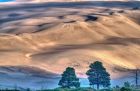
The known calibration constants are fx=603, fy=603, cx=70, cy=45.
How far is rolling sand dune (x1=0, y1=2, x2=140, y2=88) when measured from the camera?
120750 mm

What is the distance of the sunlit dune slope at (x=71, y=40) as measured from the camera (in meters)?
121

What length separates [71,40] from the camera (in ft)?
488

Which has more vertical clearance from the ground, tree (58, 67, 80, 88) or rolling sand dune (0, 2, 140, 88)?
rolling sand dune (0, 2, 140, 88)

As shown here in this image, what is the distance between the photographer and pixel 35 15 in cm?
19275

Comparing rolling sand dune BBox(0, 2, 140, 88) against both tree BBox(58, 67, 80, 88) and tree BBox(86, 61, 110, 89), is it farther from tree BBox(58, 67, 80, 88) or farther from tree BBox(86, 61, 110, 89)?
tree BBox(58, 67, 80, 88)

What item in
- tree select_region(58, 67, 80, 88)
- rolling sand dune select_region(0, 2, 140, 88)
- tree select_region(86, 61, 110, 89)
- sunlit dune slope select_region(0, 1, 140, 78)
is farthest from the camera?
sunlit dune slope select_region(0, 1, 140, 78)

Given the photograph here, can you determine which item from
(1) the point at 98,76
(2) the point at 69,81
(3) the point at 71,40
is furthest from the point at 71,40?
(2) the point at 69,81

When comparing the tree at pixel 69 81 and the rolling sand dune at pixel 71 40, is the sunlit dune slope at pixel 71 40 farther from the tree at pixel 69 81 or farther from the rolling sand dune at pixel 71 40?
the tree at pixel 69 81

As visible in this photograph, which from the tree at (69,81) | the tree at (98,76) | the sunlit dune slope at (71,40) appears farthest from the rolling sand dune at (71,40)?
the tree at (69,81)

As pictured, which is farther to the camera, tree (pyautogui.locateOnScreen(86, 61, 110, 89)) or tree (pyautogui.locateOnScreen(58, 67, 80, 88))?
tree (pyautogui.locateOnScreen(86, 61, 110, 89))

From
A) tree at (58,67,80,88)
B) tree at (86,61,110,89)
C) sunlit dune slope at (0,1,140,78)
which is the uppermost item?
sunlit dune slope at (0,1,140,78)

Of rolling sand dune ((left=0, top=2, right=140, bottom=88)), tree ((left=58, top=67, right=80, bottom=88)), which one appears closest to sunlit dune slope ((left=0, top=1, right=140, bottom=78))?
rolling sand dune ((left=0, top=2, right=140, bottom=88))

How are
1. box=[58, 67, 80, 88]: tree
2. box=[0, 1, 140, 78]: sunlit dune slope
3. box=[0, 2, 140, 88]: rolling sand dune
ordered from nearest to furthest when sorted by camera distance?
box=[58, 67, 80, 88]: tree < box=[0, 2, 140, 88]: rolling sand dune < box=[0, 1, 140, 78]: sunlit dune slope

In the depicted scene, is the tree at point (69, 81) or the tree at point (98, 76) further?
the tree at point (98, 76)
